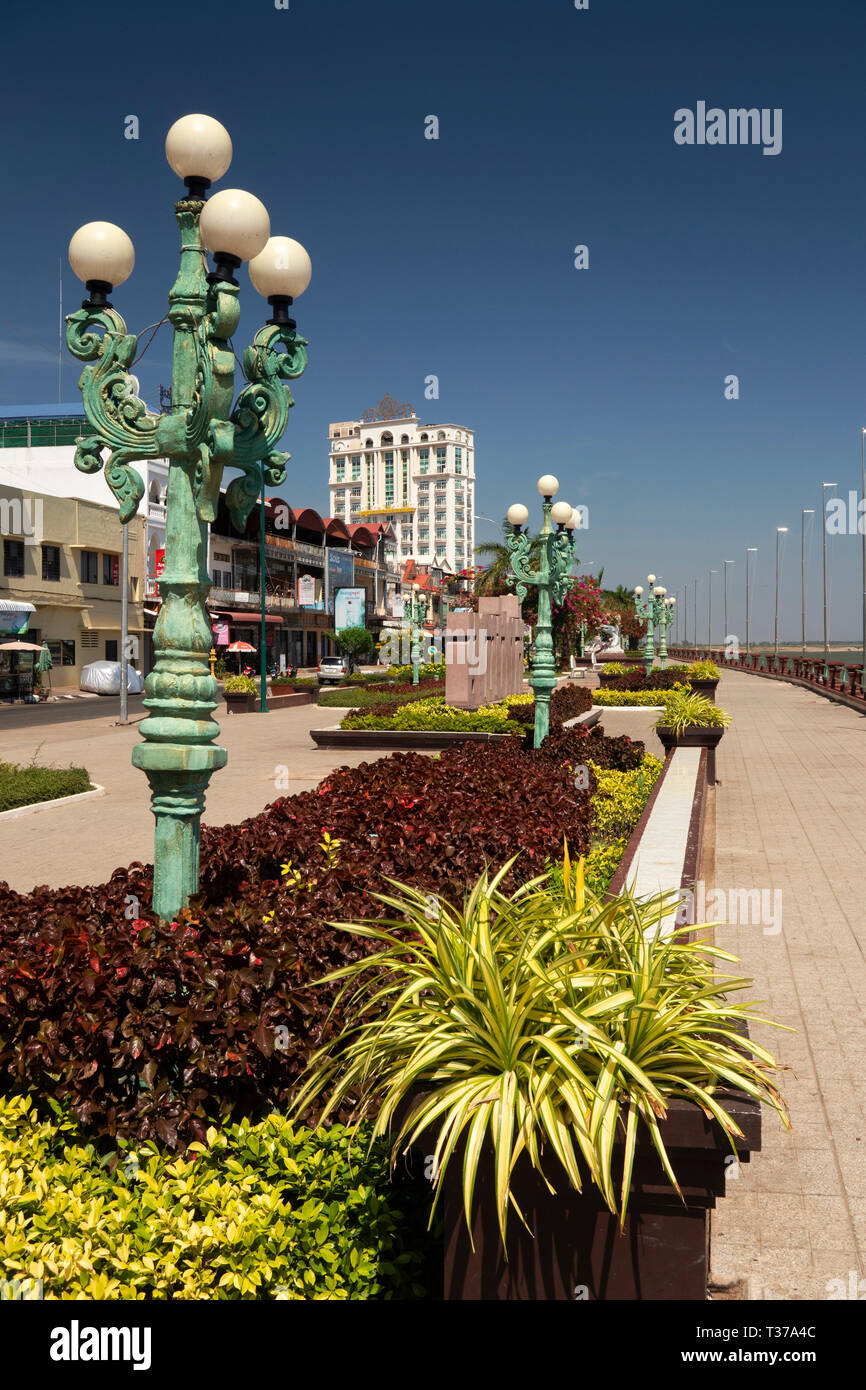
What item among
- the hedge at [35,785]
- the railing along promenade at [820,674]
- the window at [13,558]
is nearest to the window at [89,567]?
the window at [13,558]

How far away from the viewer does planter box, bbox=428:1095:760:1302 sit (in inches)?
99.5

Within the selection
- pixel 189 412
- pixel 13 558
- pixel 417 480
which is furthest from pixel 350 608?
pixel 417 480

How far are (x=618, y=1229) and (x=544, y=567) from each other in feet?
40.2

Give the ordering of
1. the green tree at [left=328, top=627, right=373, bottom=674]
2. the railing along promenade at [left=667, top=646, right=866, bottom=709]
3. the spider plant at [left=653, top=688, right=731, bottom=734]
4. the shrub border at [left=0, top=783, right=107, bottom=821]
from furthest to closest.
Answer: the green tree at [left=328, top=627, right=373, bottom=674] → the railing along promenade at [left=667, top=646, right=866, bottom=709] → the spider plant at [left=653, top=688, right=731, bottom=734] → the shrub border at [left=0, top=783, right=107, bottom=821]

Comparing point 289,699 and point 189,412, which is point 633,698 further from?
point 189,412

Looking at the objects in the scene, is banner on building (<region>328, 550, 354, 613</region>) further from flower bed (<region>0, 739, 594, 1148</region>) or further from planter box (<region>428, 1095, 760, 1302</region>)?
planter box (<region>428, 1095, 760, 1302</region>)

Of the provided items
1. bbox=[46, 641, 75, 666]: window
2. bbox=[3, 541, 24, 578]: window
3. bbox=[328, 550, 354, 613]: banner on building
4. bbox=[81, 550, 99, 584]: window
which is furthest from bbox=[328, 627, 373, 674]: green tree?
bbox=[3, 541, 24, 578]: window

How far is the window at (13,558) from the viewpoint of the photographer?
132 ft

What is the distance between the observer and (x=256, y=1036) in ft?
11.1

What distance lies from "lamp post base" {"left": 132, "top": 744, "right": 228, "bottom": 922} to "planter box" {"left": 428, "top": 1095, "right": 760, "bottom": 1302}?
7.56ft
